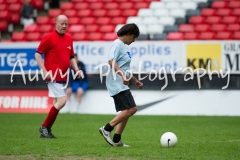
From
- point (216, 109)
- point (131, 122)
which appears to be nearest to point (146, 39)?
point (216, 109)

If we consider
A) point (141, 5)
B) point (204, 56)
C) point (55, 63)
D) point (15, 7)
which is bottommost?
point (204, 56)

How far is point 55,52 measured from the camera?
1120 centimetres

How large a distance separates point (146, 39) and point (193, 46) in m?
2.71

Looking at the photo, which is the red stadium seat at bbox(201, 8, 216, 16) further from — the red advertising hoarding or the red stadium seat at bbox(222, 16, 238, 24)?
the red advertising hoarding

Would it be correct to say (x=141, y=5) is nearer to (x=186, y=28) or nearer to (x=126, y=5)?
(x=126, y=5)

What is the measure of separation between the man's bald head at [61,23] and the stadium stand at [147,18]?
9.19 metres

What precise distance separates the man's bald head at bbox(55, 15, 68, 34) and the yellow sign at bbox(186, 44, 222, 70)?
301 inches

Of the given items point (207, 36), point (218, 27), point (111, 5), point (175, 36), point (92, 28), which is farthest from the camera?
point (111, 5)

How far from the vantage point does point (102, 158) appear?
26.5ft

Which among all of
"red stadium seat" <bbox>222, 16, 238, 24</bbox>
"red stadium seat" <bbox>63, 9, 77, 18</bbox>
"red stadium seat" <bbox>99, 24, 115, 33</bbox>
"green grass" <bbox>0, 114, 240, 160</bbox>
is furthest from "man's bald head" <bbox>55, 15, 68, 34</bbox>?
"red stadium seat" <bbox>63, 9, 77, 18</bbox>

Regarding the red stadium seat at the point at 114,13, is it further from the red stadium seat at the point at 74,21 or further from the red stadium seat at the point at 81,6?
the red stadium seat at the point at 81,6

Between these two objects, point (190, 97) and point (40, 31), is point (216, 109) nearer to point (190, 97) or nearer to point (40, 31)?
point (190, 97)

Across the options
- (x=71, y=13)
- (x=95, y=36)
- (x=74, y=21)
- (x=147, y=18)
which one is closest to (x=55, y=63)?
(x=95, y=36)

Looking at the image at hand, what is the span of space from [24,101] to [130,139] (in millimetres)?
9129
